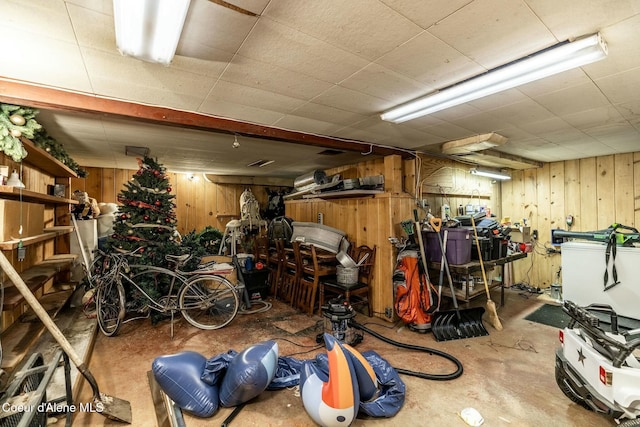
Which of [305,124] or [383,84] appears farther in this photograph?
[305,124]

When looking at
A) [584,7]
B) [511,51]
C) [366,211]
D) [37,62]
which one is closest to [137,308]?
[37,62]

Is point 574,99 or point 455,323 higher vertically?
point 574,99

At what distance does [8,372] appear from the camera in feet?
6.79

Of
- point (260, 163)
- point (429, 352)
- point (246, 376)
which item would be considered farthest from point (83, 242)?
point (429, 352)

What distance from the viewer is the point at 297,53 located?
1.73 meters

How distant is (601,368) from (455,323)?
1728 mm

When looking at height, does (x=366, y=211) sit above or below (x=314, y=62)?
below

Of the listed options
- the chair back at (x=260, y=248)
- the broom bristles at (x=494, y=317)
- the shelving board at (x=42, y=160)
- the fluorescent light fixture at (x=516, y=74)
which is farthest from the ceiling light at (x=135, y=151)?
the broom bristles at (x=494, y=317)

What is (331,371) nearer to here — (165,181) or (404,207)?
(404,207)

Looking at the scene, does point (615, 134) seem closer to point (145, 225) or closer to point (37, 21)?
point (37, 21)

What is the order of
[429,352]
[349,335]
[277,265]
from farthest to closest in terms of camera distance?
[277,265], [349,335], [429,352]

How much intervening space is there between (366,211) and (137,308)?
3.46 meters

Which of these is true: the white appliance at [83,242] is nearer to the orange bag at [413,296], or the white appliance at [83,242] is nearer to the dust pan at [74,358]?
the dust pan at [74,358]

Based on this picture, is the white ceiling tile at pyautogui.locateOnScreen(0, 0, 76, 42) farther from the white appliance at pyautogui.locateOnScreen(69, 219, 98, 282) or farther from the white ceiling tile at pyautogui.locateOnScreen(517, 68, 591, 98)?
the white appliance at pyautogui.locateOnScreen(69, 219, 98, 282)
